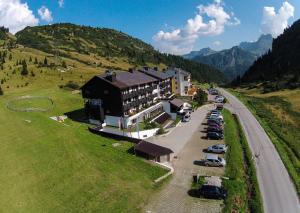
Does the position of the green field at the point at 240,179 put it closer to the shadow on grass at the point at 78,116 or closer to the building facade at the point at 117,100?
the building facade at the point at 117,100

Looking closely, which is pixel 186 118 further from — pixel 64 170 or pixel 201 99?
pixel 64 170

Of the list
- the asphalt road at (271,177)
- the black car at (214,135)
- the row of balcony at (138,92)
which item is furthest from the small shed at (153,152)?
the row of balcony at (138,92)

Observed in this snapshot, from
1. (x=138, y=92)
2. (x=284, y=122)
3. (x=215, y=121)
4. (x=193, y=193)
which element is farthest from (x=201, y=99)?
(x=193, y=193)

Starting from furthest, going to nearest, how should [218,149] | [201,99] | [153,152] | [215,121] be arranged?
[201,99], [215,121], [218,149], [153,152]

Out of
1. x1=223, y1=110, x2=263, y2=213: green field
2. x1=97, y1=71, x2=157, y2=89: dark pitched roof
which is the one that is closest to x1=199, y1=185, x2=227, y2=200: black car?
x1=223, y1=110, x2=263, y2=213: green field

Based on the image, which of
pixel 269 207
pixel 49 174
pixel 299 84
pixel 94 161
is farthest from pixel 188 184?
pixel 299 84

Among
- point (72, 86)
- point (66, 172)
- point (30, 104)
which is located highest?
point (72, 86)

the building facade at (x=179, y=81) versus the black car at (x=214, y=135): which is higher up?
the building facade at (x=179, y=81)
